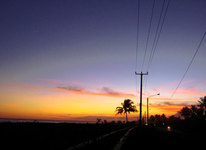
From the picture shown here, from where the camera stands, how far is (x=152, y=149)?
8.52m

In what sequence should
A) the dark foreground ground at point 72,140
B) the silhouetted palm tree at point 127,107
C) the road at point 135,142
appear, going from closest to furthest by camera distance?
the dark foreground ground at point 72,140, the road at point 135,142, the silhouetted palm tree at point 127,107

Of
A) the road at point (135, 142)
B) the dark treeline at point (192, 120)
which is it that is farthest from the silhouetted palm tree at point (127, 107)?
the road at point (135, 142)

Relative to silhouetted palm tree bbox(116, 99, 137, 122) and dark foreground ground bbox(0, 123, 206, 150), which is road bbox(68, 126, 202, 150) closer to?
dark foreground ground bbox(0, 123, 206, 150)

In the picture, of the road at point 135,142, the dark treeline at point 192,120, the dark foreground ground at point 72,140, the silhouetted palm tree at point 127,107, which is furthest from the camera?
the silhouetted palm tree at point 127,107

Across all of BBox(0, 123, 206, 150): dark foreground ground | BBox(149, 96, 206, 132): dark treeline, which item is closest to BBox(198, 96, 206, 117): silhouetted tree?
BBox(149, 96, 206, 132): dark treeline

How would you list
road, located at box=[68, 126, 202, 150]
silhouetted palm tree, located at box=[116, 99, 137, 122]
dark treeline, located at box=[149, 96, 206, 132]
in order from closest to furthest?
road, located at box=[68, 126, 202, 150] → dark treeline, located at box=[149, 96, 206, 132] → silhouetted palm tree, located at box=[116, 99, 137, 122]

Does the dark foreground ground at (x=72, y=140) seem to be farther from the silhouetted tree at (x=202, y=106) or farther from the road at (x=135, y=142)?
the silhouetted tree at (x=202, y=106)

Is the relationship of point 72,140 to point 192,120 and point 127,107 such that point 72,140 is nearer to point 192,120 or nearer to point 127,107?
point 192,120

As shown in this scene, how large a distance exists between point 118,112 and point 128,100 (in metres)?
6.52

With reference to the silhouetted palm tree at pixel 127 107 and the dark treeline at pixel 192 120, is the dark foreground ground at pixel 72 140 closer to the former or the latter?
the dark treeline at pixel 192 120

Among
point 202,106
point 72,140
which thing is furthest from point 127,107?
point 72,140

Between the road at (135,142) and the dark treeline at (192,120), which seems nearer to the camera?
the road at (135,142)

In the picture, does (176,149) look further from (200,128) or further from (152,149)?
(200,128)

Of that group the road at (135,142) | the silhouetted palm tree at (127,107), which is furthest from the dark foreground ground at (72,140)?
the silhouetted palm tree at (127,107)
